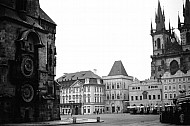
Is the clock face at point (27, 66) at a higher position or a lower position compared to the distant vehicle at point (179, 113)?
higher

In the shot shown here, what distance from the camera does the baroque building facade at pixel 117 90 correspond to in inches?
3863

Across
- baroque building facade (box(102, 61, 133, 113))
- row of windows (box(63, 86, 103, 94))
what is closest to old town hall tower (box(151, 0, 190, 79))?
baroque building facade (box(102, 61, 133, 113))

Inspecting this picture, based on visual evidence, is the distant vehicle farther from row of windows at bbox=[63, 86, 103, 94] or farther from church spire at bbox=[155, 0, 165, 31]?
church spire at bbox=[155, 0, 165, 31]

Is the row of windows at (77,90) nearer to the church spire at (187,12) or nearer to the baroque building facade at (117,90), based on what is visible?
the baroque building facade at (117,90)

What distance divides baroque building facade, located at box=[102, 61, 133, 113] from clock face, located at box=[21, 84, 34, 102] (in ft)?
201

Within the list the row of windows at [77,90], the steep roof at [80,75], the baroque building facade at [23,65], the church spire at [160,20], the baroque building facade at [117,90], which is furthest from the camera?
the church spire at [160,20]

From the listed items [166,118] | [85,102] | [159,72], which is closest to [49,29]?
[166,118]

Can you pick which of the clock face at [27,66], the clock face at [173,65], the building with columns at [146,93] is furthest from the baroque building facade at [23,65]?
the clock face at [173,65]

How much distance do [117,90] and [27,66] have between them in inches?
2498

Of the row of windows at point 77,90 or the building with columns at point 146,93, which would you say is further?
the row of windows at point 77,90

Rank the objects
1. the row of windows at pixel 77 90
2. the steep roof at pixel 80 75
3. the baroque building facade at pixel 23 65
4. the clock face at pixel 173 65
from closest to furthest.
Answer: the baroque building facade at pixel 23 65, the row of windows at pixel 77 90, the steep roof at pixel 80 75, the clock face at pixel 173 65

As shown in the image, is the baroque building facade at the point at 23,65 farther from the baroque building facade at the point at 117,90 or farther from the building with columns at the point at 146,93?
the baroque building facade at the point at 117,90

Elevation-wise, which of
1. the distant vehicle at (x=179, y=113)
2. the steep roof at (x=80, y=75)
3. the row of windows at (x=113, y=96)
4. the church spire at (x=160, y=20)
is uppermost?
the church spire at (x=160, y=20)

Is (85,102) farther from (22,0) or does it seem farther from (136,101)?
(22,0)
